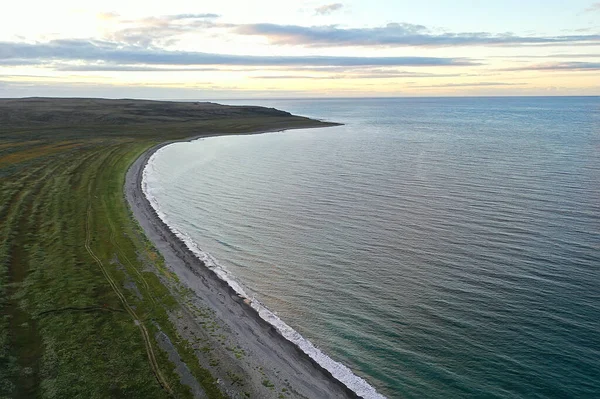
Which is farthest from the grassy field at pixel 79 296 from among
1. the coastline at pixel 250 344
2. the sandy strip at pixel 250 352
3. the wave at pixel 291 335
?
the wave at pixel 291 335

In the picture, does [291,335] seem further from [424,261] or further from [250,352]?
[424,261]

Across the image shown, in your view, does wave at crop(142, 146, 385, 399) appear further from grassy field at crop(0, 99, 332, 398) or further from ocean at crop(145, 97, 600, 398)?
grassy field at crop(0, 99, 332, 398)

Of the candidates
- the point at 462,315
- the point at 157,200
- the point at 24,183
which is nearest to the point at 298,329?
the point at 462,315

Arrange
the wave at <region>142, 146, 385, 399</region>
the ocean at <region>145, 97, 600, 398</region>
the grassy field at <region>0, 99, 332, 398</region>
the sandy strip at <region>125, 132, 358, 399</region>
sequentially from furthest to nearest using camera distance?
the ocean at <region>145, 97, 600, 398</region>, the wave at <region>142, 146, 385, 399</region>, the sandy strip at <region>125, 132, 358, 399</region>, the grassy field at <region>0, 99, 332, 398</region>

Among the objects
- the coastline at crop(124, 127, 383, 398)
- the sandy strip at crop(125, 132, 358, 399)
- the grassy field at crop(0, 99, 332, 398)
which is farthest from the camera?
the coastline at crop(124, 127, 383, 398)

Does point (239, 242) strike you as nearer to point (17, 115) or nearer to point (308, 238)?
point (308, 238)

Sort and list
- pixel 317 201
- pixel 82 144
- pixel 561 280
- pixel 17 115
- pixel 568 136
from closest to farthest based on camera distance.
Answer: pixel 561 280 < pixel 317 201 < pixel 82 144 < pixel 568 136 < pixel 17 115

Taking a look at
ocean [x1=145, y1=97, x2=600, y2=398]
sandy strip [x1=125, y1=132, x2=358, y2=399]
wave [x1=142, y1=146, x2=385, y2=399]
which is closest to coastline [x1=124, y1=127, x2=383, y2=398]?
sandy strip [x1=125, y1=132, x2=358, y2=399]
